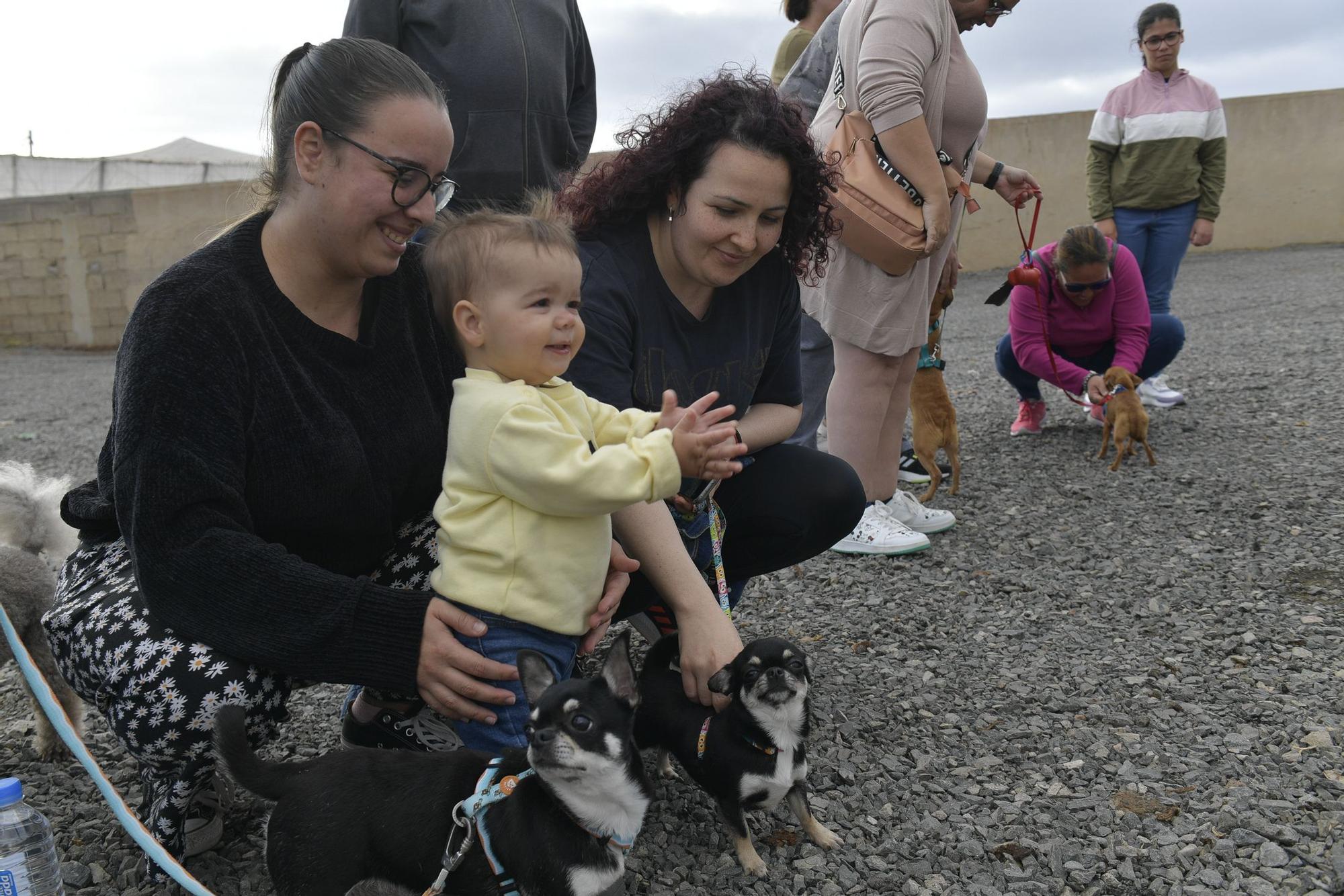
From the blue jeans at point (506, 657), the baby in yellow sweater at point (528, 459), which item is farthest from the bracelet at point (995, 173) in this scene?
the blue jeans at point (506, 657)

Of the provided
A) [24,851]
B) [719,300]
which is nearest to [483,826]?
[24,851]

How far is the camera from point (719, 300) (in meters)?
2.52

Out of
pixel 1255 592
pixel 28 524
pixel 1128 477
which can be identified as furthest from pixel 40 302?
pixel 1255 592

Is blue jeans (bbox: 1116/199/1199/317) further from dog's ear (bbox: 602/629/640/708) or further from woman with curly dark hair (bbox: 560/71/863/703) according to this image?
dog's ear (bbox: 602/629/640/708)

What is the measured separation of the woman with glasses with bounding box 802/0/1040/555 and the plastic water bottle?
109 inches

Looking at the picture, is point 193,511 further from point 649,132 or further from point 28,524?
point 28,524

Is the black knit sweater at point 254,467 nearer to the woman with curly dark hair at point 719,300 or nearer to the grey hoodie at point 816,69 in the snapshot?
the woman with curly dark hair at point 719,300

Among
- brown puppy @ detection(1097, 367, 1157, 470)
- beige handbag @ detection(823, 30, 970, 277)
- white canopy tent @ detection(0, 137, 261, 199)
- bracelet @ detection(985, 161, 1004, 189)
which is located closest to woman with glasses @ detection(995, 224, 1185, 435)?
brown puppy @ detection(1097, 367, 1157, 470)

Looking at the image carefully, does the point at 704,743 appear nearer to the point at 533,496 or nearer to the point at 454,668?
the point at 454,668

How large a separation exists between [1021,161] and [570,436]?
14.7 metres

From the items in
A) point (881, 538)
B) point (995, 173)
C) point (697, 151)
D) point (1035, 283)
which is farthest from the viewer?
point (1035, 283)

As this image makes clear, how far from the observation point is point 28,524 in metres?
2.88

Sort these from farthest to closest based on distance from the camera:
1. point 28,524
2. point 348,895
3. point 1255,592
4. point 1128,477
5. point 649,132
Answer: point 1128,477
point 1255,592
point 28,524
point 649,132
point 348,895

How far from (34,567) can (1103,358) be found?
532cm
